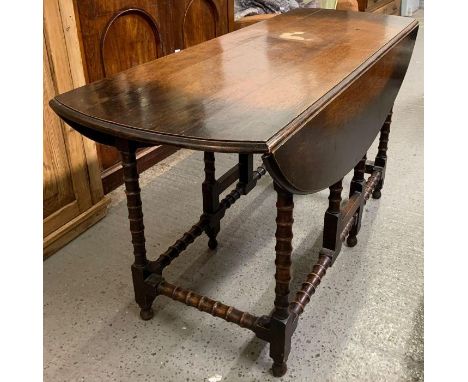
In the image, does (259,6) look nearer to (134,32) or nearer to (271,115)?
(134,32)

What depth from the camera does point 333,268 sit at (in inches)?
72.7

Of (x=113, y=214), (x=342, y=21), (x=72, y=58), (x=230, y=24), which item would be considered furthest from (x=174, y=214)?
(x=230, y=24)

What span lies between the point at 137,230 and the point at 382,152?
1.23 meters

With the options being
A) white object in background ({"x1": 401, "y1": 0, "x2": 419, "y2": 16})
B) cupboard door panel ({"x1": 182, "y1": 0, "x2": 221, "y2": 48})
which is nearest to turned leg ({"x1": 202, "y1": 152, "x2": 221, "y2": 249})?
cupboard door panel ({"x1": 182, "y1": 0, "x2": 221, "y2": 48})

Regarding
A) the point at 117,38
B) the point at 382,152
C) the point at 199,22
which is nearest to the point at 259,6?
the point at 199,22

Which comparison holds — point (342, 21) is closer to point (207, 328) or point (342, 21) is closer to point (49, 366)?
point (207, 328)

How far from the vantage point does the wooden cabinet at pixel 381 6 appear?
18.2ft

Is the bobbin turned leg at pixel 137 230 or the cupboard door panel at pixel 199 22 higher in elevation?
the cupboard door panel at pixel 199 22

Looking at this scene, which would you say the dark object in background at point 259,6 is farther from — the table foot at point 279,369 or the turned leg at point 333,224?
the table foot at point 279,369

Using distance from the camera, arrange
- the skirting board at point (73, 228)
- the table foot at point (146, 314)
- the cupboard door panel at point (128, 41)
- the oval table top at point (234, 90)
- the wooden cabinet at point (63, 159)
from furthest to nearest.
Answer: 1. the cupboard door panel at point (128, 41)
2. the skirting board at point (73, 228)
3. the wooden cabinet at point (63, 159)
4. the table foot at point (146, 314)
5. the oval table top at point (234, 90)

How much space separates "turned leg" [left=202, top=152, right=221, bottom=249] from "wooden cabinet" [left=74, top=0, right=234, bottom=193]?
0.67 m

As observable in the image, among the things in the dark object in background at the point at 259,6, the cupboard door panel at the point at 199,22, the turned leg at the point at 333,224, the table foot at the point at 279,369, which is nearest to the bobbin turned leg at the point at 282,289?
the table foot at the point at 279,369

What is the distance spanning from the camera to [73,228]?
2031mm

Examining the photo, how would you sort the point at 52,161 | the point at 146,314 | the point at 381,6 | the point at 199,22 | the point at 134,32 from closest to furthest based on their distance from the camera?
the point at 146,314
the point at 52,161
the point at 134,32
the point at 199,22
the point at 381,6
